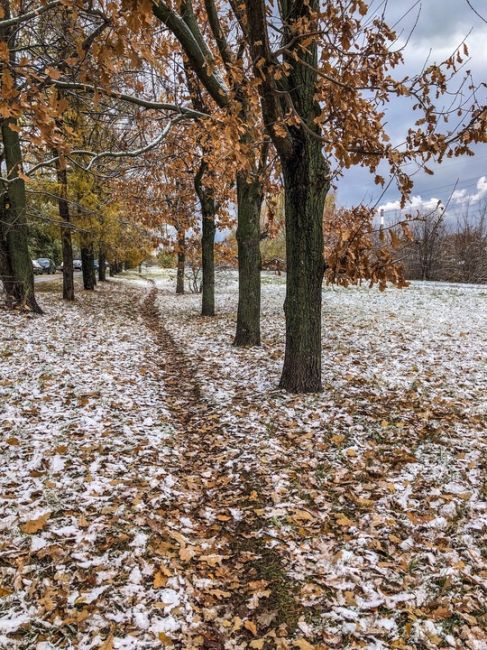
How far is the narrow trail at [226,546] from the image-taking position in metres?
2.80

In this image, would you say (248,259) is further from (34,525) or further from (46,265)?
(46,265)

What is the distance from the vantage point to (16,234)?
11.4 metres

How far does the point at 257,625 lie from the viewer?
109 inches

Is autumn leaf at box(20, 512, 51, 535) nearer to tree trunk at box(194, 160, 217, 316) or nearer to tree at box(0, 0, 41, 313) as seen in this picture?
tree at box(0, 0, 41, 313)

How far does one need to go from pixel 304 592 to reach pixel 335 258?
12.0 ft

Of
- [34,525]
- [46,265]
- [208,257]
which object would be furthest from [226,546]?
[46,265]

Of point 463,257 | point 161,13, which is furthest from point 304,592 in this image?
point 463,257

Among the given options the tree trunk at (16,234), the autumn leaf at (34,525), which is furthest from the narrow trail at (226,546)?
the tree trunk at (16,234)

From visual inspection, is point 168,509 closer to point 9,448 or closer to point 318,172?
point 9,448

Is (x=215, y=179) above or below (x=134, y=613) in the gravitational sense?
above

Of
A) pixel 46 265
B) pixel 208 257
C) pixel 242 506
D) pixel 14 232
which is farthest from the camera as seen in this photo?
pixel 46 265

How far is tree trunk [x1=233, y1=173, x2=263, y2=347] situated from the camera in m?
9.15

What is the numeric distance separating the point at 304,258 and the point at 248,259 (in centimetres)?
368

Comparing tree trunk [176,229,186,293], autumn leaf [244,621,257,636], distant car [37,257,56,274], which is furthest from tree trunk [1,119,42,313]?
distant car [37,257,56,274]
